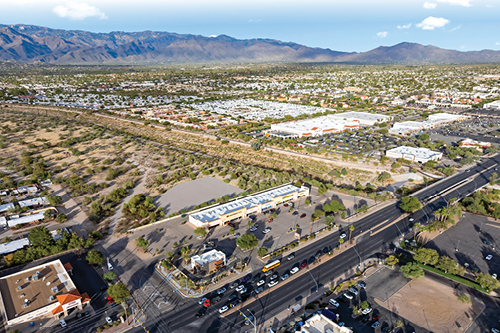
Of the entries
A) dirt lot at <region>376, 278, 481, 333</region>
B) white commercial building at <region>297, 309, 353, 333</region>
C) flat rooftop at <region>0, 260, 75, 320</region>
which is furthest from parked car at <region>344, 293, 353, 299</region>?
flat rooftop at <region>0, 260, 75, 320</region>

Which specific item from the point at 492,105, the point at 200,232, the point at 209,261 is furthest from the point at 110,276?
the point at 492,105

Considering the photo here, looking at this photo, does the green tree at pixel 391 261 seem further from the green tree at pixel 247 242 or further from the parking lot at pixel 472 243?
the green tree at pixel 247 242

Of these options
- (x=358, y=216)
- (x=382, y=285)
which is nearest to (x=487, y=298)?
(x=382, y=285)

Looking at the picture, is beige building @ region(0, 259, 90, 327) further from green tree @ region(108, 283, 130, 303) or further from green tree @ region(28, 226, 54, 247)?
green tree @ region(28, 226, 54, 247)

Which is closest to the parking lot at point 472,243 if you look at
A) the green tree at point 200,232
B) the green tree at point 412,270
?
the green tree at point 412,270

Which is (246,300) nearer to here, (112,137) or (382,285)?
(382,285)

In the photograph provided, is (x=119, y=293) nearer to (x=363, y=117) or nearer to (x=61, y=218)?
(x=61, y=218)
